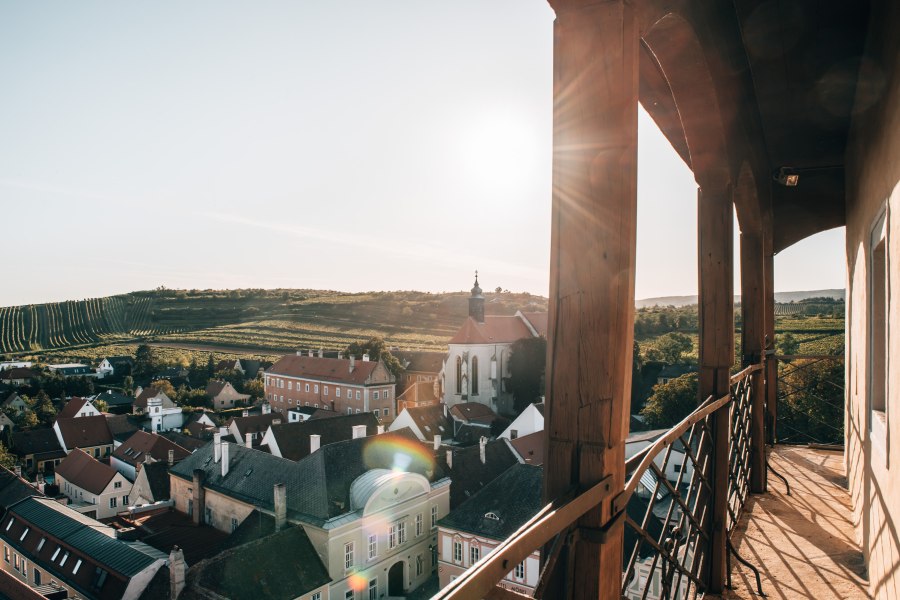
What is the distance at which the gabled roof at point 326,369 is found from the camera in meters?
43.0

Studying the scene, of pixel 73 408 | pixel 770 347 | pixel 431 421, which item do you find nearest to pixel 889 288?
pixel 770 347

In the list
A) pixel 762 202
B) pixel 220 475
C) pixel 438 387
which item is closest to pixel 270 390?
pixel 438 387

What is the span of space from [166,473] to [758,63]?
29.9m

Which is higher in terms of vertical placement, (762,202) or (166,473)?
(762,202)

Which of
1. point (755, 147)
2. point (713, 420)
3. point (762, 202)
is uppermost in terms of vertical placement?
point (755, 147)

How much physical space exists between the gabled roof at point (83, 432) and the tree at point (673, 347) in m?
41.0

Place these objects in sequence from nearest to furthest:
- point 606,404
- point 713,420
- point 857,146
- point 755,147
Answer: point 606,404, point 713,420, point 857,146, point 755,147

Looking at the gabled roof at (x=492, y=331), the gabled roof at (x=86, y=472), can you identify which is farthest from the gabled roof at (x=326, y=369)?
the gabled roof at (x=86, y=472)

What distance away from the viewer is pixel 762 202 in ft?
15.3

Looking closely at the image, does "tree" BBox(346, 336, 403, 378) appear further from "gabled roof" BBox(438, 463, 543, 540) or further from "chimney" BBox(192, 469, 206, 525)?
"gabled roof" BBox(438, 463, 543, 540)

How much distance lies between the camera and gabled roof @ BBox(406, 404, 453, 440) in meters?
30.3

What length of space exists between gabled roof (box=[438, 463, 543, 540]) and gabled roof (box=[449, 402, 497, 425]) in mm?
16902

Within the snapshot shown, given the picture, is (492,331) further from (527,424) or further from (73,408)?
(73,408)

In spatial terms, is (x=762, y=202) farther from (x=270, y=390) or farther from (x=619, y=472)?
(x=270, y=390)
